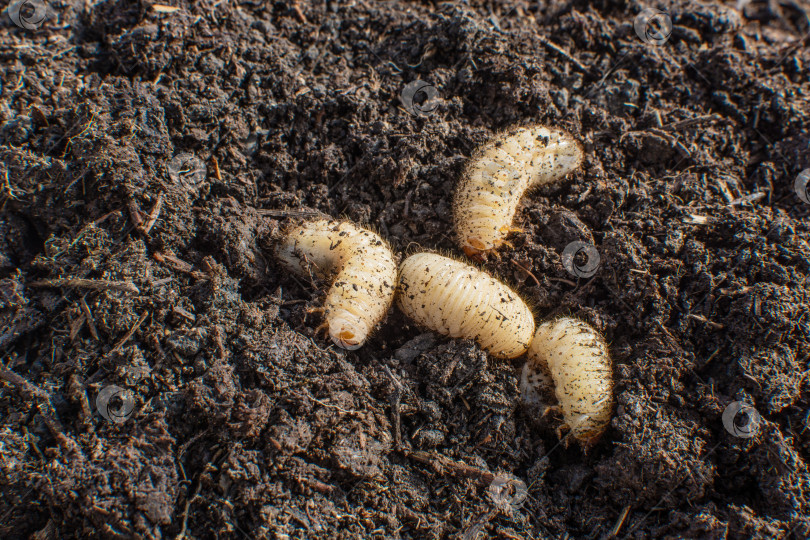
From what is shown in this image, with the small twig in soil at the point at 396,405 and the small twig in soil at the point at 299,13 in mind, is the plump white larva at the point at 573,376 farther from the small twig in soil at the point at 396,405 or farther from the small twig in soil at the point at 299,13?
the small twig in soil at the point at 299,13

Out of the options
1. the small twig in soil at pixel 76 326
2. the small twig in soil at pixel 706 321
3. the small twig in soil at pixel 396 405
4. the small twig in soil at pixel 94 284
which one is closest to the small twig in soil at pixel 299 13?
the small twig in soil at pixel 94 284

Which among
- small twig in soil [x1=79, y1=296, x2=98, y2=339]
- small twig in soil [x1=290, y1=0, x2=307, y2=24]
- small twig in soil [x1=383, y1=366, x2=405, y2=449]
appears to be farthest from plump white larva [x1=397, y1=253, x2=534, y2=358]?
small twig in soil [x1=290, y1=0, x2=307, y2=24]

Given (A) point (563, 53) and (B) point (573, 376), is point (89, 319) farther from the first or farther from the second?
(A) point (563, 53)

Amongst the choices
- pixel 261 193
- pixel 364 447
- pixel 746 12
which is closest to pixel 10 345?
pixel 261 193

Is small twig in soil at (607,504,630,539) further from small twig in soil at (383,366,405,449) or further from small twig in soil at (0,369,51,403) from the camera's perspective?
small twig in soil at (0,369,51,403)

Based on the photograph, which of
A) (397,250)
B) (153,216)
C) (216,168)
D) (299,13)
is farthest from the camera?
(299,13)

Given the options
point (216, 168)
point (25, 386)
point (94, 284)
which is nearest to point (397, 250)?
point (216, 168)

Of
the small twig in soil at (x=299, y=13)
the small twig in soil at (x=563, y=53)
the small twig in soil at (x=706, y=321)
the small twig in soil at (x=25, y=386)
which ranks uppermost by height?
the small twig in soil at (x=563, y=53)
